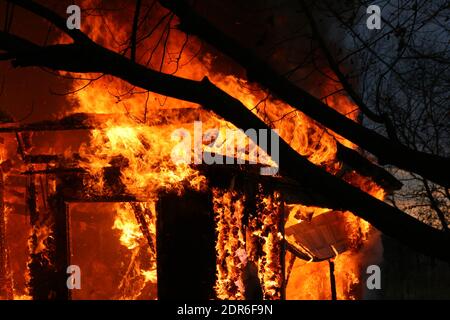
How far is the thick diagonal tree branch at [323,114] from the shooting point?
518cm

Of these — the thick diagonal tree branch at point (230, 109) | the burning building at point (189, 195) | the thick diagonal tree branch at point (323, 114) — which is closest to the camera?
the thick diagonal tree branch at point (230, 109)

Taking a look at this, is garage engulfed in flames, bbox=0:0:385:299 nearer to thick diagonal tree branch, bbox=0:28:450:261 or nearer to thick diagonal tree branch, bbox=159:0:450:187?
thick diagonal tree branch, bbox=159:0:450:187

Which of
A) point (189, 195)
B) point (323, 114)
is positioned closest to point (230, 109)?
point (323, 114)

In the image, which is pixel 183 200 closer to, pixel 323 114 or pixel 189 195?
pixel 189 195

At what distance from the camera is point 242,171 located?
9742mm

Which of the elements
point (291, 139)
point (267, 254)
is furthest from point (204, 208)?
point (291, 139)

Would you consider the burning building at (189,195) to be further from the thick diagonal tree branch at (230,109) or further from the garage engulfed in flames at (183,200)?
the thick diagonal tree branch at (230,109)

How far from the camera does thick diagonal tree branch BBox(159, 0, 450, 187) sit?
5.18 m

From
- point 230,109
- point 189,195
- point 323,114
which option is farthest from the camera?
point 189,195

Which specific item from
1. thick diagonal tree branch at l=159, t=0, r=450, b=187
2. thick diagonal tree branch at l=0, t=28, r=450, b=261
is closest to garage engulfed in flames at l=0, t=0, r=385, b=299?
thick diagonal tree branch at l=159, t=0, r=450, b=187

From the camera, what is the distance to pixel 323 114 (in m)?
5.39

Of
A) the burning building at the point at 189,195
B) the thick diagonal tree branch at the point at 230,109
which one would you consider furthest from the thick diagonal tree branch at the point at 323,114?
the burning building at the point at 189,195

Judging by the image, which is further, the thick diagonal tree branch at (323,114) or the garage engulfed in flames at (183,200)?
the garage engulfed in flames at (183,200)
